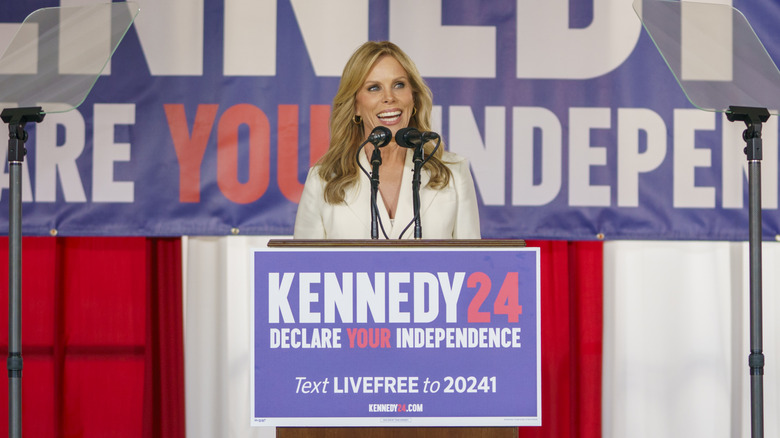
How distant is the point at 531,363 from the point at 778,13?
2.40 metres

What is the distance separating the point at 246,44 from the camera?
3.19 metres

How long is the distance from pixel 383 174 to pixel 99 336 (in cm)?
157

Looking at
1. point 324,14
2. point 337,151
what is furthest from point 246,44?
point 337,151

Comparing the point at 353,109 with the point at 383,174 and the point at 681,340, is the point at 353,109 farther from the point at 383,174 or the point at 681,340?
the point at 681,340

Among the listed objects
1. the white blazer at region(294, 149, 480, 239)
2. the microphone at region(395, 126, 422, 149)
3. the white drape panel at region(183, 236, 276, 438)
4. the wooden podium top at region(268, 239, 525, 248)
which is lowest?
the white drape panel at region(183, 236, 276, 438)

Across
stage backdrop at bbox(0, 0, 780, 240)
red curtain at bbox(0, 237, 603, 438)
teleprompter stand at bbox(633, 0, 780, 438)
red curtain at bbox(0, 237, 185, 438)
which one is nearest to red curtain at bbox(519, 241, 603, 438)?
red curtain at bbox(0, 237, 603, 438)

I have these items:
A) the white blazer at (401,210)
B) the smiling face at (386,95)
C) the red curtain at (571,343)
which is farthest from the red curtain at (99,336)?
the red curtain at (571,343)

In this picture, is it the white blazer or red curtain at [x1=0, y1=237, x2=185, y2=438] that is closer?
the white blazer

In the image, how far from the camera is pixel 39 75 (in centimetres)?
256

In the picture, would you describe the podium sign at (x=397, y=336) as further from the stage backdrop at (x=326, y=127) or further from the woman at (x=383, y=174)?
the stage backdrop at (x=326, y=127)

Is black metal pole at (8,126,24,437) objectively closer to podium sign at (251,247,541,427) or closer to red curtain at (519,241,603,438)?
podium sign at (251,247,541,427)

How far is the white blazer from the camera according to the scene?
2.21 metres

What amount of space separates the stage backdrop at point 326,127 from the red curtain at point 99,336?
166 millimetres

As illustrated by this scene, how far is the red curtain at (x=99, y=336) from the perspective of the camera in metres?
3.21
